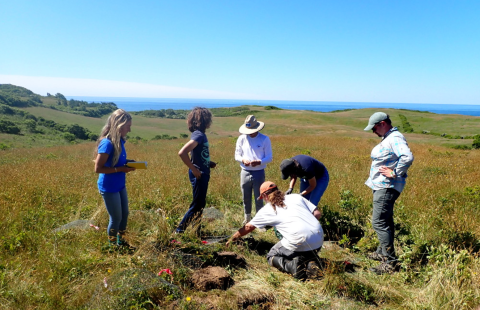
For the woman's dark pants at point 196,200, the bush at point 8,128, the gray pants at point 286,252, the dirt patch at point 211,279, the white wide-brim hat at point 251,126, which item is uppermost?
the white wide-brim hat at point 251,126

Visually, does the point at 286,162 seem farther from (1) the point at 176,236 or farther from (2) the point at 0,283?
(2) the point at 0,283

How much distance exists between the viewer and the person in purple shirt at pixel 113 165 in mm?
3324

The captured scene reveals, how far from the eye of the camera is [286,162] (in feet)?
12.4

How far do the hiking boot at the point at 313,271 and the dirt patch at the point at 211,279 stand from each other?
87 cm

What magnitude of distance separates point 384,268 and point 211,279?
7.06 feet

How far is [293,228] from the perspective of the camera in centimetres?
331

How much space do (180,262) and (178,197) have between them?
9.46 feet

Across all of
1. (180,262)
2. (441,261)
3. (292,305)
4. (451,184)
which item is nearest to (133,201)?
(180,262)

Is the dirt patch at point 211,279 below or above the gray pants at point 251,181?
below

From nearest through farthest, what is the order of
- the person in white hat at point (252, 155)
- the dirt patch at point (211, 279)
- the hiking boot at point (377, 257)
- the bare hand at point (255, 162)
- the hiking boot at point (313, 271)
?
the dirt patch at point (211, 279)
the hiking boot at point (313, 271)
the hiking boot at point (377, 257)
the bare hand at point (255, 162)
the person in white hat at point (252, 155)

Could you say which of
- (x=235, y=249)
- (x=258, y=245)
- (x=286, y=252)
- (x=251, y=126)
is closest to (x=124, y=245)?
(x=235, y=249)

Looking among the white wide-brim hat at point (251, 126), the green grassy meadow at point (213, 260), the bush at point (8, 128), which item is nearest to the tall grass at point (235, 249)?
the green grassy meadow at point (213, 260)

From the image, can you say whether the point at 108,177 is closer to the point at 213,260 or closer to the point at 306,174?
the point at 213,260

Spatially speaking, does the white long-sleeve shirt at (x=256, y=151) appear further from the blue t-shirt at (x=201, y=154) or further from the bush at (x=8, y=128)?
the bush at (x=8, y=128)
